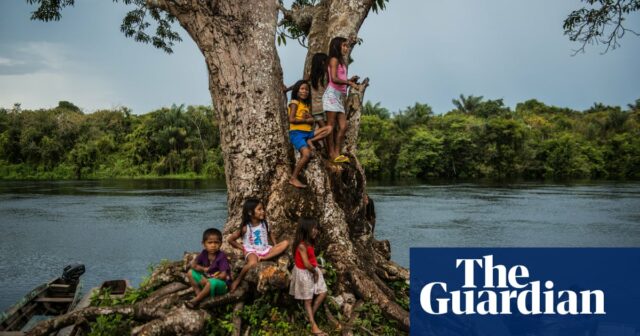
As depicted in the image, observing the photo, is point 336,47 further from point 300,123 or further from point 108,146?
point 108,146

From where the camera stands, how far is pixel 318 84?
602 centimetres

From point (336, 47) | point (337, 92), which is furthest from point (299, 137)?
point (336, 47)

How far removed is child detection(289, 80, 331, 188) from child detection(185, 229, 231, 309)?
1309 millimetres

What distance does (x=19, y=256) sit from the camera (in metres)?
16.5

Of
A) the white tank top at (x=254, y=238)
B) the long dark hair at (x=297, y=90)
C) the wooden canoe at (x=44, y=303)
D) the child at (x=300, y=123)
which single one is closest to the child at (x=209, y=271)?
the white tank top at (x=254, y=238)

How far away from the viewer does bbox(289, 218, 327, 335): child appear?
4598 mm

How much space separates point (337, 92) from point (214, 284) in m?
2.52

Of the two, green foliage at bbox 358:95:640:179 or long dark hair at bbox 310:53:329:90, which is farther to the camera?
green foliage at bbox 358:95:640:179

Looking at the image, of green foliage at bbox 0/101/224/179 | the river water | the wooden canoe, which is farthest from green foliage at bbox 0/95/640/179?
the wooden canoe

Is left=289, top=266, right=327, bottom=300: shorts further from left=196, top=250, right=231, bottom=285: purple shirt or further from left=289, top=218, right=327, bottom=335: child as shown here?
left=196, top=250, right=231, bottom=285: purple shirt

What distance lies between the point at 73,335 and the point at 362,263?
2967 mm

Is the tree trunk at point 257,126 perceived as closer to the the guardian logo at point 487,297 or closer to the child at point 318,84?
the child at point 318,84

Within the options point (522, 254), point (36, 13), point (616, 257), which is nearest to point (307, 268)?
point (36, 13)

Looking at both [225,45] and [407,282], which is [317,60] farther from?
[407,282]
